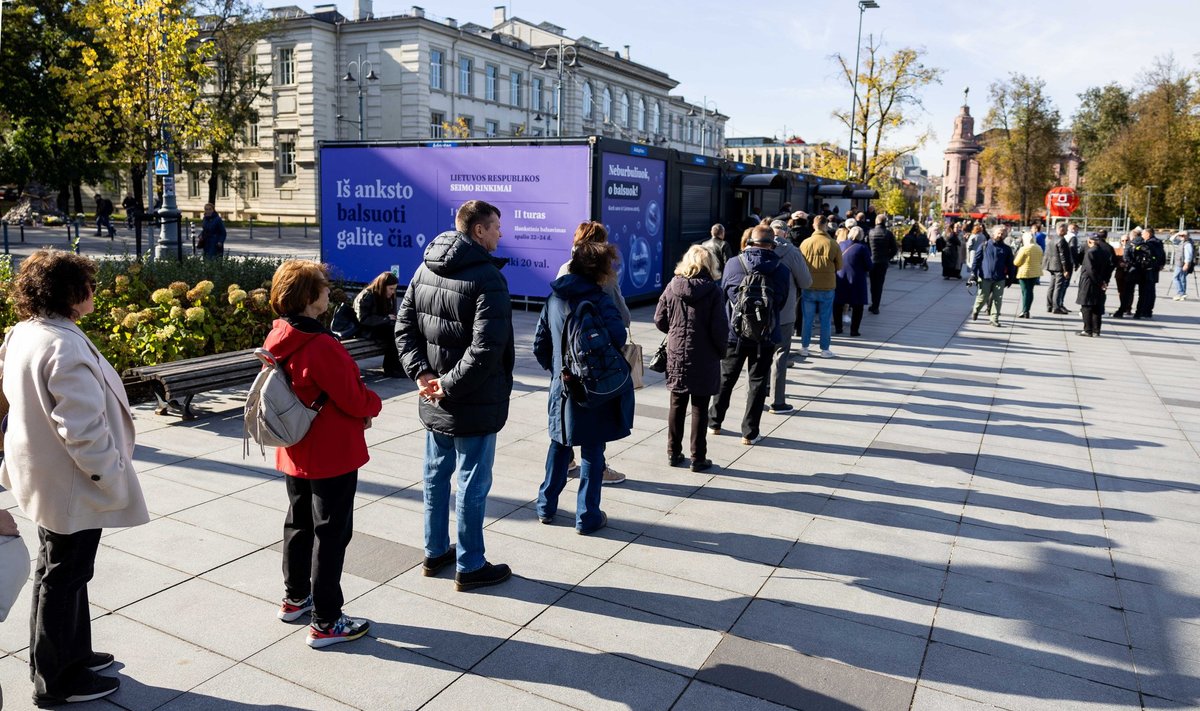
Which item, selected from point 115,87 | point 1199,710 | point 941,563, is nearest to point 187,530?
point 941,563

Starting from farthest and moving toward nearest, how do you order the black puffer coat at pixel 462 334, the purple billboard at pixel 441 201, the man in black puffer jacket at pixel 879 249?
the man in black puffer jacket at pixel 879 249 < the purple billboard at pixel 441 201 < the black puffer coat at pixel 462 334

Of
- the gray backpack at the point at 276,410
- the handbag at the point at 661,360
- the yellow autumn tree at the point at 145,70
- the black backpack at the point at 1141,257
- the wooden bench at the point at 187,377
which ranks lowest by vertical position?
the wooden bench at the point at 187,377

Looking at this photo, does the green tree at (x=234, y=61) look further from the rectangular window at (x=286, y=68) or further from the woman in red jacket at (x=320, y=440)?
the woman in red jacket at (x=320, y=440)

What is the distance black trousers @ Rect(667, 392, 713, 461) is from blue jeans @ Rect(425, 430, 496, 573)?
97.2 inches

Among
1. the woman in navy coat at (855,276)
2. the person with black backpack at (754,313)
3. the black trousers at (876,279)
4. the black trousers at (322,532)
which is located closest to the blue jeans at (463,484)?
the black trousers at (322,532)

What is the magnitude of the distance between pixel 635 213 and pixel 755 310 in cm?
880

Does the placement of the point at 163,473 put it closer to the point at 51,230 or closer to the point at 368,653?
the point at 368,653

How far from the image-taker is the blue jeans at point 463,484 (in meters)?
4.38

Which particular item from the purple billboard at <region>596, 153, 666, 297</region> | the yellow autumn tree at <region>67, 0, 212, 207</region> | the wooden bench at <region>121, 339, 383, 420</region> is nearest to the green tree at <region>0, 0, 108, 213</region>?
the yellow autumn tree at <region>67, 0, 212, 207</region>

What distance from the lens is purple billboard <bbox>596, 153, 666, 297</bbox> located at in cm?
1474

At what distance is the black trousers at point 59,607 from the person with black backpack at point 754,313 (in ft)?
16.2

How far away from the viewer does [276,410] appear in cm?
363

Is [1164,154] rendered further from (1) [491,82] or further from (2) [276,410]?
(2) [276,410]

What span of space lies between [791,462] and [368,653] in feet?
13.6
